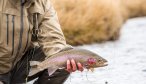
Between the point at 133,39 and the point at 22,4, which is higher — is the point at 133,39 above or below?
below

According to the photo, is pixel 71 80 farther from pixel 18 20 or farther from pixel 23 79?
pixel 18 20

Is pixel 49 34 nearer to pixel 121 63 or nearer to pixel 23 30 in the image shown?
pixel 23 30

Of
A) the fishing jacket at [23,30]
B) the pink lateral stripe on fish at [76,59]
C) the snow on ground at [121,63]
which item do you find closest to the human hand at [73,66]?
the pink lateral stripe on fish at [76,59]

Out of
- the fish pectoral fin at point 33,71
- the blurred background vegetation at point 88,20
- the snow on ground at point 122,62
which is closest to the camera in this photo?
the fish pectoral fin at point 33,71

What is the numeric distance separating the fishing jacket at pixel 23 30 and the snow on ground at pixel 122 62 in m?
1.69

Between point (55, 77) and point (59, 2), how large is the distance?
619 cm

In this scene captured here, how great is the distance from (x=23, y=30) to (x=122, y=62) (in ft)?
13.2

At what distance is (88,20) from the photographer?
1189 cm

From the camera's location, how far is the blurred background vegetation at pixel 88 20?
11203 millimetres

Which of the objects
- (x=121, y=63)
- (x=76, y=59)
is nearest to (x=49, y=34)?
(x=76, y=59)

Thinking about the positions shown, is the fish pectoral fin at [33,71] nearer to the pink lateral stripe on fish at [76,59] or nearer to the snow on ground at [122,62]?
the pink lateral stripe on fish at [76,59]

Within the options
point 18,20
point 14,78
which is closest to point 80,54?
point 18,20

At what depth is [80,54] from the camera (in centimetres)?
481

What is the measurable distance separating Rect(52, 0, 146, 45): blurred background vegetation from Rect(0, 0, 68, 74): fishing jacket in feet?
17.6
